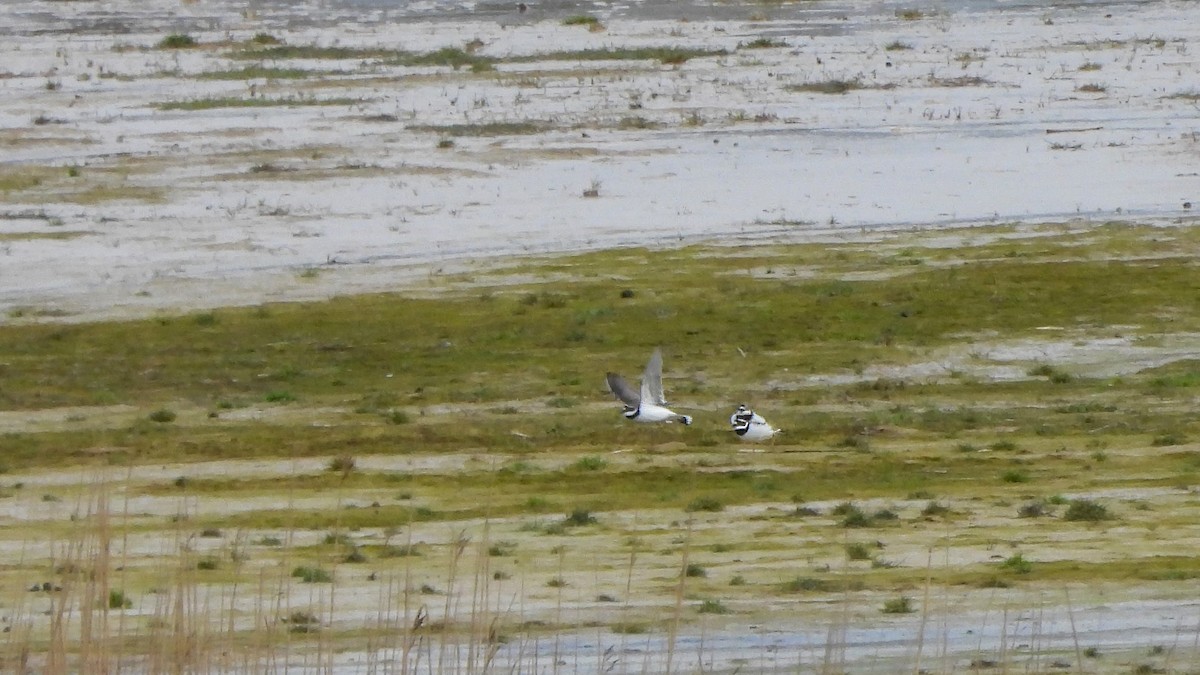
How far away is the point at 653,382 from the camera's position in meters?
21.3

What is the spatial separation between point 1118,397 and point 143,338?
453 inches

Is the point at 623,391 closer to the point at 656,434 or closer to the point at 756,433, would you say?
the point at 656,434

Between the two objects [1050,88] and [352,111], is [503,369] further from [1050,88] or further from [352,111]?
[1050,88]

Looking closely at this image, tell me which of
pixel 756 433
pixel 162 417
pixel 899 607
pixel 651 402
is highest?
pixel 162 417

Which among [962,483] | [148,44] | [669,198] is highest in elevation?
[148,44]

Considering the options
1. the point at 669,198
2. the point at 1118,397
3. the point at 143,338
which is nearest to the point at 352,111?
the point at 669,198

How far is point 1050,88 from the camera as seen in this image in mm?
49719

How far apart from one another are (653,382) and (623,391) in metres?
0.74

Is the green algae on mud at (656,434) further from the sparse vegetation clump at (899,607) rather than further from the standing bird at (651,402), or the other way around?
the standing bird at (651,402)

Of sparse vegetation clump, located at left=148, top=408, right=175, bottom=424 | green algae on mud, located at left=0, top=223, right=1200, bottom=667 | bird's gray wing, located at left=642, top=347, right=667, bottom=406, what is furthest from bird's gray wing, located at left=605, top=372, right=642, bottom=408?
sparse vegetation clump, located at left=148, top=408, right=175, bottom=424

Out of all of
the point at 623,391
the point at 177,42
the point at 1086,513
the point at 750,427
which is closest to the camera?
the point at 1086,513

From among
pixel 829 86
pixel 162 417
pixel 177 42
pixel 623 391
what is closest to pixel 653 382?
pixel 623 391

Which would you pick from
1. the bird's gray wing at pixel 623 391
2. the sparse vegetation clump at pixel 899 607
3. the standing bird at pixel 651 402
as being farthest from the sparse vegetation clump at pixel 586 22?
the sparse vegetation clump at pixel 899 607

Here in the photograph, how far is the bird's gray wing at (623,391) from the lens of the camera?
2180 centimetres
